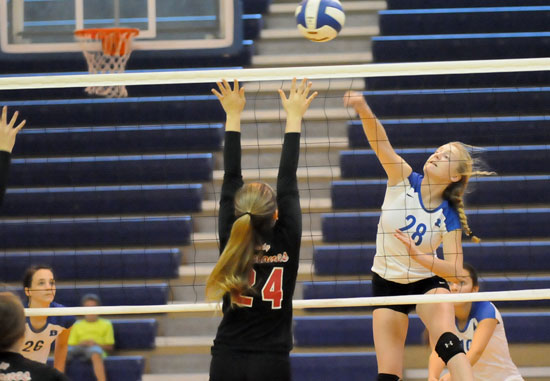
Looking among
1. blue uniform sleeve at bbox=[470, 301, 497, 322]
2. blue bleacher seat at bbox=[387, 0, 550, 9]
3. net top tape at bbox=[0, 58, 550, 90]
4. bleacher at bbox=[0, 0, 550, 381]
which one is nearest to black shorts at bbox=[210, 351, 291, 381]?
net top tape at bbox=[0, 58, 550, 90]

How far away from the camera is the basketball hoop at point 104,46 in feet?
29.0

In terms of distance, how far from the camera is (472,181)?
8.27 metres

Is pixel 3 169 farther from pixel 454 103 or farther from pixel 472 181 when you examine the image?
pixel 454 103

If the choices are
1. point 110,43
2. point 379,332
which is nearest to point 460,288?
point 379,332

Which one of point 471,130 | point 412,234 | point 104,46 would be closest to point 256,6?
point 104,46

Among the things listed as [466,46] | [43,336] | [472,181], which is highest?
[466,46]

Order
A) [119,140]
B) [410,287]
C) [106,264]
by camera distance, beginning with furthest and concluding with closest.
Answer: [119,140] < [106,264] < [410,287]

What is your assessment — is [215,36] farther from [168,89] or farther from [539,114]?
[539,114]

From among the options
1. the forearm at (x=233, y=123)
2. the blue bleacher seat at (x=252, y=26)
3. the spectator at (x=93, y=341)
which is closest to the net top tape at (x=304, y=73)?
the forearm at (x=233, y=123)

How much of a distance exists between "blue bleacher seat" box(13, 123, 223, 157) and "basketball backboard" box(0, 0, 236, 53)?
2.87ft

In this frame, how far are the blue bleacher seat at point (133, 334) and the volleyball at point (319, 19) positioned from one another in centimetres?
297

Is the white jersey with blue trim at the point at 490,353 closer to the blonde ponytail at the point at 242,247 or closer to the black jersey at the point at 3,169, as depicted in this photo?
the blonde ponytail at the point at 242,247

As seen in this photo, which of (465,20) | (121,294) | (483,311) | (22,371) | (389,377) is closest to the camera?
(22,371)

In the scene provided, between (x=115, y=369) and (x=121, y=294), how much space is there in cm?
87
